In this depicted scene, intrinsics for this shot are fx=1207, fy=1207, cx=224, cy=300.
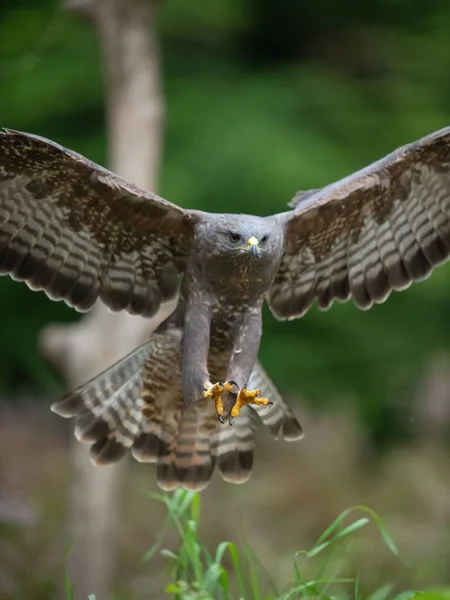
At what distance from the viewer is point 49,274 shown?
17.1 feet

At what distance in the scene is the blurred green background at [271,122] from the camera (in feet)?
28.7

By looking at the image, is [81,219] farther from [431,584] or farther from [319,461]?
[319,461]

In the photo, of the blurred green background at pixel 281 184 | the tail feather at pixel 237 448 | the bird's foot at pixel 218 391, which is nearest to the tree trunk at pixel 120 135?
the blurred green background at pixel 281 184

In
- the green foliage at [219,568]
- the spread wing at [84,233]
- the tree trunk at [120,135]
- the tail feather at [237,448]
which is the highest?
the tree trunk at [120,135]

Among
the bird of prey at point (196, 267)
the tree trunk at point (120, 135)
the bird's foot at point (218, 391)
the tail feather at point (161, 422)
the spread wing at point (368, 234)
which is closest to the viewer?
the bird's foot at point (218, 391)

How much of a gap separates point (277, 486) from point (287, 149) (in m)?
3.88

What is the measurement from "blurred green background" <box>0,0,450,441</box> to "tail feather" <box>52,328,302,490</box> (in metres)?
3.15

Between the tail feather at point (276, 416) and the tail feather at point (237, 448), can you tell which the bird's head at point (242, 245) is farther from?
the tail feather at point (237, 448)

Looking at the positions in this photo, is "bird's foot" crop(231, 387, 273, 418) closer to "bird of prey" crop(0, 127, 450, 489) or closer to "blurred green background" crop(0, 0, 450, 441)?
"bird of prey" crop(0, 127, 450, 489)

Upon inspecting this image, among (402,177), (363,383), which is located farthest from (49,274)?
(363,383)

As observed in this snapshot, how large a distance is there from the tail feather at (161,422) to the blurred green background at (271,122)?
3148 millimetres

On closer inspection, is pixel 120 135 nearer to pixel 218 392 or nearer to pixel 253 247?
pixel 253 247

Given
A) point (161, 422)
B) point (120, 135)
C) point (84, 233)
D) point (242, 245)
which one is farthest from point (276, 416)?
point (120, 135)

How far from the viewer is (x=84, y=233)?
5199 mm
